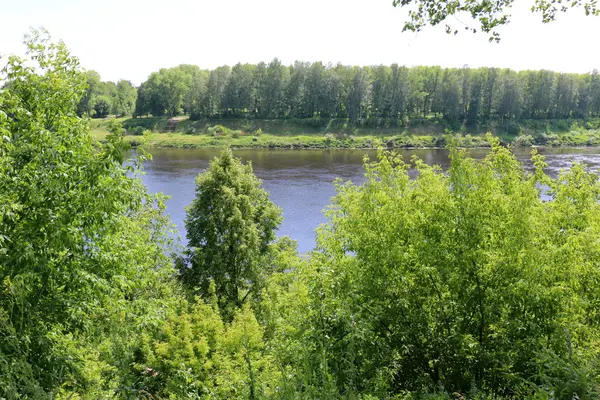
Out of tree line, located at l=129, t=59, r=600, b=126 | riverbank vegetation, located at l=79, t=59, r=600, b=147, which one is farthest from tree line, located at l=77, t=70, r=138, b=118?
tree line, located at l=129, t=59, r=600, b=126

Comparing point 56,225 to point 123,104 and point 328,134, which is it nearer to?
point 328,134

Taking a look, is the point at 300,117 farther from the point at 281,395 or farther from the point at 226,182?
the point at 281,395

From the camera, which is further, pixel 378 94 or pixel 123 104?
pixel 123 104

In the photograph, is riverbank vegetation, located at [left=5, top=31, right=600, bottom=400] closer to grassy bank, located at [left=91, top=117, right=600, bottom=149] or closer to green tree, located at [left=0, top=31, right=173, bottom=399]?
green tree, located at [left=0, top=31, right=173, bottom=399]

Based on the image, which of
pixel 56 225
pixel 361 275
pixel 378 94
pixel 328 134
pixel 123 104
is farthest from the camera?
pixel 123 104

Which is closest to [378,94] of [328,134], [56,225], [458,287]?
[328,134]

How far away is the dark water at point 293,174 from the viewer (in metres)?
40.9

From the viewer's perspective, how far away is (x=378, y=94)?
114812 millimetres

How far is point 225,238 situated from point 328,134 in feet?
258

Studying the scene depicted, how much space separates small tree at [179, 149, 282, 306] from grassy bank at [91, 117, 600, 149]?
220 feet

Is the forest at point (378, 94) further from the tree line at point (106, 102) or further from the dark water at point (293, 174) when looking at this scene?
the dark water at point (293, 174)

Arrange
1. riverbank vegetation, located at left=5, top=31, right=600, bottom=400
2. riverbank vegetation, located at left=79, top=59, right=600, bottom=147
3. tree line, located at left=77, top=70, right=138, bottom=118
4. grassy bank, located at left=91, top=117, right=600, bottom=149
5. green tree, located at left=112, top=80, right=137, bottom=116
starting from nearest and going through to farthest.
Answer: riverbank vegetation, located at left=5, top=31, right=600, bottom=400 → grassy bank, located at left=91, top=117, right=600, bottom=149 → riverbank vegetation, located at left=79, top=59, right=600, bottom=147 → tree line, located at left=77, top=70, right=138, bottom=118 → green tree, located at left=112, top=80, right=137, bottom=116

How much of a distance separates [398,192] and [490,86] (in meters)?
115

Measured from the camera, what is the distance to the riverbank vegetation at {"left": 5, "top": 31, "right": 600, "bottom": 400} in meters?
7.71
